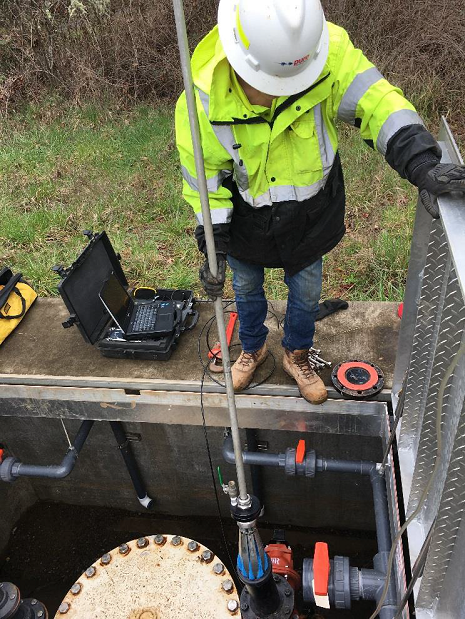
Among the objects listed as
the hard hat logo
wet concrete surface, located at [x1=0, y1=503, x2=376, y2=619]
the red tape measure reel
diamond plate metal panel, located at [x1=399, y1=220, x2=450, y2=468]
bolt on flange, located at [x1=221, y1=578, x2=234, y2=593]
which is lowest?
wet concrete surface, located at [x1=0, y1=503, x2=376, y2=619]

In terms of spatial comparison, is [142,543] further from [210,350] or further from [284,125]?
[284,125]

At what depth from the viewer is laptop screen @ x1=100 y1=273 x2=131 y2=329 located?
3.17 metres

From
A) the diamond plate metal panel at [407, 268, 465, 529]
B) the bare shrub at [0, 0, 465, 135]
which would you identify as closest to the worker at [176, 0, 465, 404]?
the diamond plate metal panel at [407, 268, 465, 529]

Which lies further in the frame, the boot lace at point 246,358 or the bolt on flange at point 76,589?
the boot lace at point 246,358

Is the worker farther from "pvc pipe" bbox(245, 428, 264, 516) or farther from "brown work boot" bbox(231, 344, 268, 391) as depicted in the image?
"pvc pipe" bbox(245, 428, 264, 516)

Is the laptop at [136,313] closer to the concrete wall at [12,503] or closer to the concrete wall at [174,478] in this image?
the concrete wall at [174,478]

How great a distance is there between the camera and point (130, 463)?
12.6ft

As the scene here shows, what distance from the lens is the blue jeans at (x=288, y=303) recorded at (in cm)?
258

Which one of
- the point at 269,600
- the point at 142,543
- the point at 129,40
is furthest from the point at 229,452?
the point at 129,40

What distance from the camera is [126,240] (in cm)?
504

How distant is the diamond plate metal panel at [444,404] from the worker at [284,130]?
341mm

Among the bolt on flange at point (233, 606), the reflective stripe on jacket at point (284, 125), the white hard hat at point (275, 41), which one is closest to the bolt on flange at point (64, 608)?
the bolt on flange at point (233, 606)

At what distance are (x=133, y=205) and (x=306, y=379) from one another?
3.31 meters

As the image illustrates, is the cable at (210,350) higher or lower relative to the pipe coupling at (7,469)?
higher
